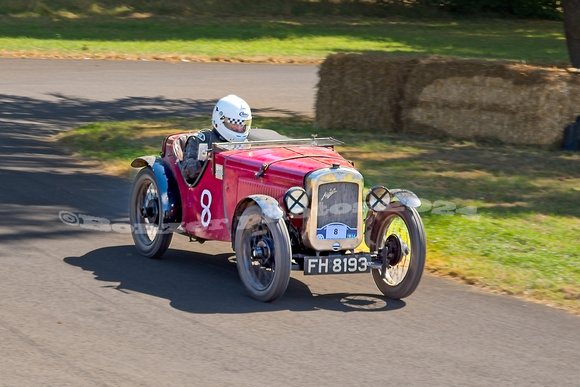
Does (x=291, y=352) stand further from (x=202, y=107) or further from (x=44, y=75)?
(x=44, y=75)

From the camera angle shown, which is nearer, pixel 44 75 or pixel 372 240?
pixel 372 240

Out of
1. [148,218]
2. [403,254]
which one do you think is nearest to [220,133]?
[148,218]

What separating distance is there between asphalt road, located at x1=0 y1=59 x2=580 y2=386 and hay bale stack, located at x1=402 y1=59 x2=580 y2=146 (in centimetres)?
734

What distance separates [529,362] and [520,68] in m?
10.4

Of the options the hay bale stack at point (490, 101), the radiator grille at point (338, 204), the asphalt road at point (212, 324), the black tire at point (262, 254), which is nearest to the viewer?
the asphalt road at point (212, 324)

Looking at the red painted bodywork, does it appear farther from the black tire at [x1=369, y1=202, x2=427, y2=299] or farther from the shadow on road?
the black tire at [x1=369, y1=202, x2=427, y2=299]

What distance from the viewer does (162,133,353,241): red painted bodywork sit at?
7172 mm

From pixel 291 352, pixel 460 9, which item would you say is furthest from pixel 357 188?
pixel 460 9

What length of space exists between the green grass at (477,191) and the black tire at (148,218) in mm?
2416

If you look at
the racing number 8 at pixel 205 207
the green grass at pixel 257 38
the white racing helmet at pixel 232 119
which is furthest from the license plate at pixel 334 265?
the green grass at pixel 257 38

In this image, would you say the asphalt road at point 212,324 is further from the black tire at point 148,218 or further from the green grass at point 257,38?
the green grass at point 257,38

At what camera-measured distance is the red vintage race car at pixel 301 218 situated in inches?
271

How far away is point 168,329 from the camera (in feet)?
20.4

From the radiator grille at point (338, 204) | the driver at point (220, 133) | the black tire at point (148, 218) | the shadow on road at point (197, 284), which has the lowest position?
the shadow on road at point (197, 284)
